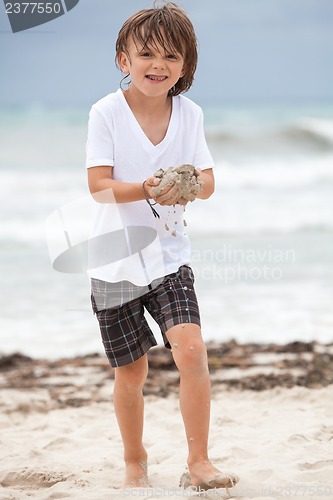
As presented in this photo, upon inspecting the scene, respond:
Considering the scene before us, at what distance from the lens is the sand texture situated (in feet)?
7.84

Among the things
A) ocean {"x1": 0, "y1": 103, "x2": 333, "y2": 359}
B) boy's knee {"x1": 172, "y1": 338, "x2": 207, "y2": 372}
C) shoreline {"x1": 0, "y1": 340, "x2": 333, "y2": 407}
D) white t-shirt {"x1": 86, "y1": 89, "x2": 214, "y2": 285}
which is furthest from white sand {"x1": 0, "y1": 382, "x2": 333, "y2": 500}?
ocean {"x1": 0, "y1": 103, "x2": 333, "y2": 359}

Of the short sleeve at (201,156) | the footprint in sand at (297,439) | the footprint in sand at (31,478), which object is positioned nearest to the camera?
the short sleeve at (201,156)

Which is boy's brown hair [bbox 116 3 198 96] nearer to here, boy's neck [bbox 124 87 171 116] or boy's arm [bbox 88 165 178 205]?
boy's neck [bbox 124 87 171 116]

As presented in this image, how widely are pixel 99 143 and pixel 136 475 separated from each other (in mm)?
1221

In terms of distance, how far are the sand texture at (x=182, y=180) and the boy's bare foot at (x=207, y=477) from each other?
88 centimetres

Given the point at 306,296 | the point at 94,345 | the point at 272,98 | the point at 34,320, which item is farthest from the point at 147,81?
the point at 272,98

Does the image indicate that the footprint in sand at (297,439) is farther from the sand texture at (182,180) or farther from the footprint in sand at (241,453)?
the sand texture at (182,180)

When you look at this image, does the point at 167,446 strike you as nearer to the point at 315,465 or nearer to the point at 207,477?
the point at 315,465

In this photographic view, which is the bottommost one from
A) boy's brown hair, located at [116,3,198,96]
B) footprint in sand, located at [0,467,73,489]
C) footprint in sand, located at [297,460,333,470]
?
footprint in sand, located at [297,460,333,470]

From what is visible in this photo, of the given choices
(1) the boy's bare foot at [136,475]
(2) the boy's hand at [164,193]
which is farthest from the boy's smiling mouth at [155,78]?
(1) the boy's bare foot at [136,475]

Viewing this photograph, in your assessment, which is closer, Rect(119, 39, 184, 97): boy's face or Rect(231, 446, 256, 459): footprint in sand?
Rect(119, 39, 184, 97): boy's face

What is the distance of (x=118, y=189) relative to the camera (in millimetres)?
2533

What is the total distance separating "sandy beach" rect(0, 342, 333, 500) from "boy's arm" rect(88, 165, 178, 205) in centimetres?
97

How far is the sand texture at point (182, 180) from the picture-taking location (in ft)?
7.84
